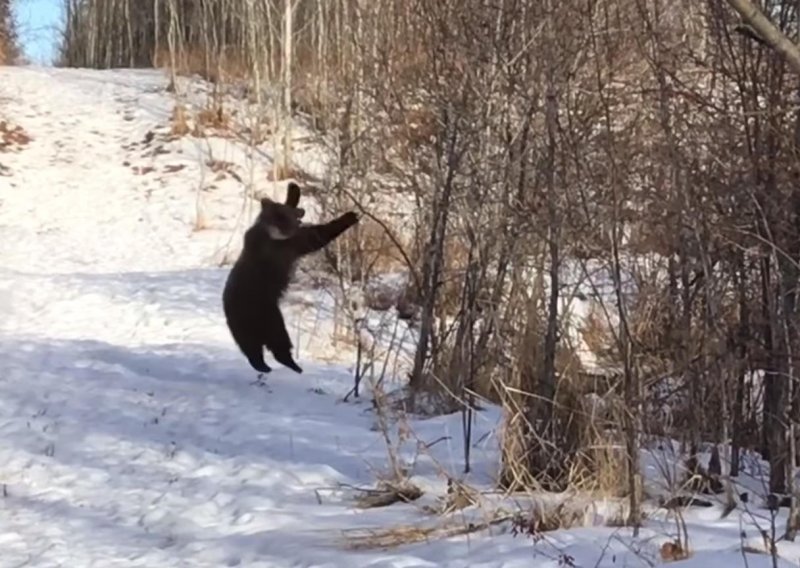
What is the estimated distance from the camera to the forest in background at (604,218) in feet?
16.7

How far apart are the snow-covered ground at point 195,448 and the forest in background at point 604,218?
0.46 meters

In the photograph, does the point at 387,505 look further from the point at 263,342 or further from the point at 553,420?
the point at 263,342

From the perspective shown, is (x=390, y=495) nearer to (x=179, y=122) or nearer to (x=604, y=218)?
(x=604, y=218)

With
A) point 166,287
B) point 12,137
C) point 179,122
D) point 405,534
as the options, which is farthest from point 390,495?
point 12,137

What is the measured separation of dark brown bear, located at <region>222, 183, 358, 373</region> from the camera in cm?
934

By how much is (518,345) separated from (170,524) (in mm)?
2375

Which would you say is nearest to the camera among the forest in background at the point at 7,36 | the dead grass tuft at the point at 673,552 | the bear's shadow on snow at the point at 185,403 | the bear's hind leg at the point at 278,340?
the dead grass tuft at the point at 673,552

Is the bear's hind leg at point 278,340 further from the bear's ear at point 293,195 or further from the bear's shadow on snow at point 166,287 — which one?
the bear's shadow on snow at point 166,287

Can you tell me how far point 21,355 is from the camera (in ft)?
34.5

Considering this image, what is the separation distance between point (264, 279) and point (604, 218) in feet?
13.9

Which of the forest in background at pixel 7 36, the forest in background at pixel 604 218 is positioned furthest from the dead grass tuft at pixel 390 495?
the forest in background at pixel 7 36

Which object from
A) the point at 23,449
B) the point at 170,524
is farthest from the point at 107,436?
the point at 170,524

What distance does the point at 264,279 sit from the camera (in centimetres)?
939

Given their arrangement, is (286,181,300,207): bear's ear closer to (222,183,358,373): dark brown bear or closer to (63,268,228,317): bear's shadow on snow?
(222,183,358,373): dark brown bear
